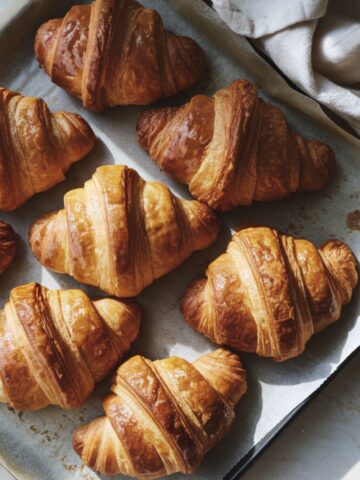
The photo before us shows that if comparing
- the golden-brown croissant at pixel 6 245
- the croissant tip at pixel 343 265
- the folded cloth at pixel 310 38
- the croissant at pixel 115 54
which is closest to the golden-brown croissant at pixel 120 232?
the golden-brown croissant at pixel 6 245

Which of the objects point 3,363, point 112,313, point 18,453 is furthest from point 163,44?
point 18,453

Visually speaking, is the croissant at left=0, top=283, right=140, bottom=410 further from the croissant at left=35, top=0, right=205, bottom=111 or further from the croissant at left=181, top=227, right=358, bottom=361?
the croissant at left=35, top=0, right=205, bottom=111

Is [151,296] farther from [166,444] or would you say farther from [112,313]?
[166,444]

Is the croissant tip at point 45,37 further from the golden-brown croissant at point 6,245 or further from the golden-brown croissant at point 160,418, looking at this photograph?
the golden-brown croissant at point 160,418

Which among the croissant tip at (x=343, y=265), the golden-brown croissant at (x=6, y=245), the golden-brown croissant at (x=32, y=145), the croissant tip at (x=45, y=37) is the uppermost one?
the croissant tip at (x=45, y=37)

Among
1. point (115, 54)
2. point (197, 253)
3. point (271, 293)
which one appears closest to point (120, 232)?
point (197, 253)

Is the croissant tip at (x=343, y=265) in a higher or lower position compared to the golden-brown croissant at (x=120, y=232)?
lower

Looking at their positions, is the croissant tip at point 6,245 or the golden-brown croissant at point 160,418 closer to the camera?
the golden-brown croissant at point 160,418
